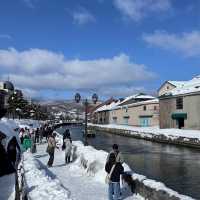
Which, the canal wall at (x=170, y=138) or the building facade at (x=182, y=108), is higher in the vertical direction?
the building facade at (x=182, y=108)

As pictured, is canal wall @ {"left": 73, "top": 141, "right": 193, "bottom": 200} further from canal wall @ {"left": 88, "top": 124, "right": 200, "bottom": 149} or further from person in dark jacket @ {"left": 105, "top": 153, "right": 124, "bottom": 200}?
canal wall @ {"left": 88, "top": 124, "right": 200, "bottom": 149}

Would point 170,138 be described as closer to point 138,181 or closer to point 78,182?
point 78,182

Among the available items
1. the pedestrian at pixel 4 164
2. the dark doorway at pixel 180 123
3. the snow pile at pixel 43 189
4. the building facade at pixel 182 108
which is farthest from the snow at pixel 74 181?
the dark doorway at pixel 180 123

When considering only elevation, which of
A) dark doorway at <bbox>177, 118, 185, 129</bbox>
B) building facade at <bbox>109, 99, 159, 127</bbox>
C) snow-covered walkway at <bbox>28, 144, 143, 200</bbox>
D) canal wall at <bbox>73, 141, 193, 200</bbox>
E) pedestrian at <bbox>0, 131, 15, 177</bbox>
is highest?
building facade at <bbox>109, 99, 159, 127</bbox>

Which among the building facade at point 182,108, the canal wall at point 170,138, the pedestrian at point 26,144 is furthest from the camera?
the building facade at point 182,108

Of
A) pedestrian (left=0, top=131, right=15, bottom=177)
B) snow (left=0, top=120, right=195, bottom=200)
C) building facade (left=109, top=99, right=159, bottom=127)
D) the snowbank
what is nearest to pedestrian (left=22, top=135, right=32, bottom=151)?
snow (left=0, top=120, right=195, bottom=200)

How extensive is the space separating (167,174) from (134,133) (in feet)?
134

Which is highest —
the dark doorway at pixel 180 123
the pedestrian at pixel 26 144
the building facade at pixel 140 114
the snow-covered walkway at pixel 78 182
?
the building facade at pixel 140 114

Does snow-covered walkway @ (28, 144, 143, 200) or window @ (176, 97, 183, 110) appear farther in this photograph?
window @ (176, 97, 183, 110)

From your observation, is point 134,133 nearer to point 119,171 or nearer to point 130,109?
point 130,109

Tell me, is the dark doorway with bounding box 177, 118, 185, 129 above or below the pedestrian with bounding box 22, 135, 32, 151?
above

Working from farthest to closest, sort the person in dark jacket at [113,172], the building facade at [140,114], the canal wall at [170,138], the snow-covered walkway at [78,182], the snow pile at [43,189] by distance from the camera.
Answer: the building facade at [140,114] < the canal wall at [170,138] < the snow-covered walkway at [78,182] < the person in dark jacket at [113,172] < the snow pile at [43,189]

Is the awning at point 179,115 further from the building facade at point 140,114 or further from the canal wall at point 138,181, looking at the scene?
the canal wall at point 138,181

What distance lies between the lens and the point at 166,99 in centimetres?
6016
